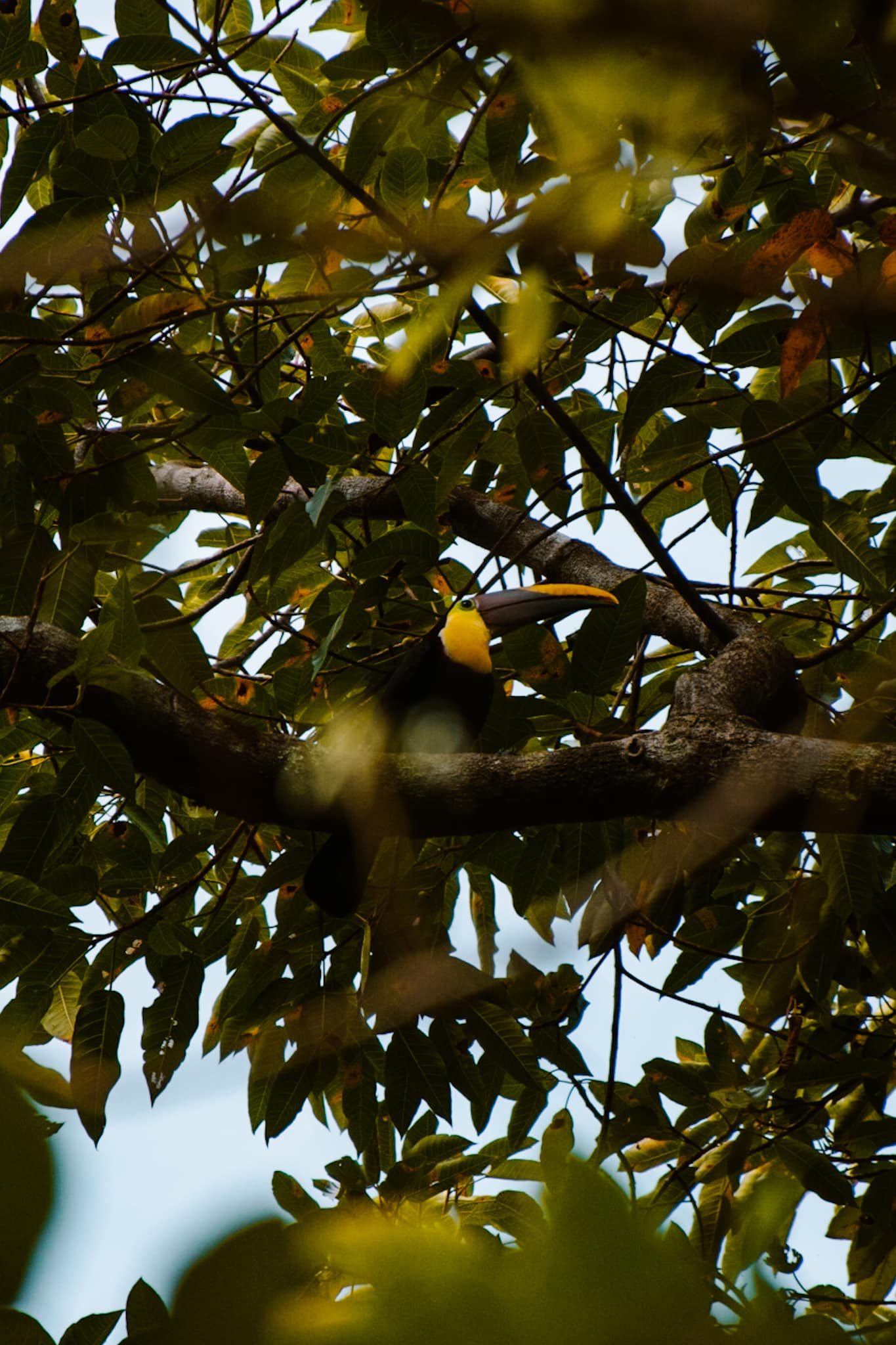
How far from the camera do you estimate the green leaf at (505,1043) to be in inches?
96.7

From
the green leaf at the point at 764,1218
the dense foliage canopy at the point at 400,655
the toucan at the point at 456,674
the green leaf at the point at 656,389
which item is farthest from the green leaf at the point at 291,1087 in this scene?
the green leaf at the point at 764,1218

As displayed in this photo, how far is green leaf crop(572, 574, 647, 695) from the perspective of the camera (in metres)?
2.34

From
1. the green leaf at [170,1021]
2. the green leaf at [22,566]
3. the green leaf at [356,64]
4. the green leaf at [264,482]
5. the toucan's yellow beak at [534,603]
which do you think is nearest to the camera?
the green leaf at [356,64]

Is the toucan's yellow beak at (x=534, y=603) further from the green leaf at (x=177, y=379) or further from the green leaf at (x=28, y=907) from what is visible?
the green leaf at (x=28, y=907)

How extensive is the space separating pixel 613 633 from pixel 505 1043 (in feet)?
3.11

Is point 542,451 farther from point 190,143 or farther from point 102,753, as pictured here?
point 102,753

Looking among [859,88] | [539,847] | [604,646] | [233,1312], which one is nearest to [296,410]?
[604,646]

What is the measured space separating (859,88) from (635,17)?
0.54 meters

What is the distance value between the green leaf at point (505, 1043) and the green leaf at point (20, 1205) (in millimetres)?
2214

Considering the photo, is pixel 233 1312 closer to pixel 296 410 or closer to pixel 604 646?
pixel 604 646

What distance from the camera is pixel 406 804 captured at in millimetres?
2127

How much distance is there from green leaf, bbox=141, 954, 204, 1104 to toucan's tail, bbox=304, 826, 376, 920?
14.0 inches

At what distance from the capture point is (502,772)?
2.08 meters

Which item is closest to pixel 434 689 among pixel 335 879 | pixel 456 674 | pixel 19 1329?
pixel 456 674
